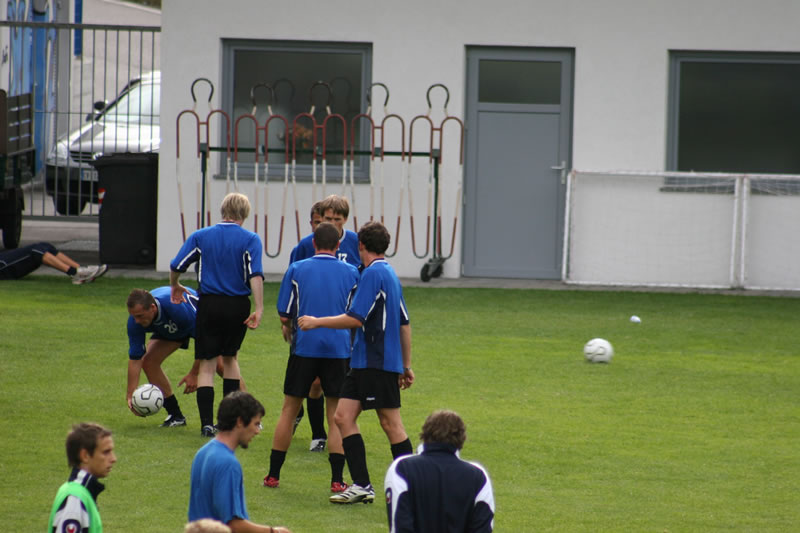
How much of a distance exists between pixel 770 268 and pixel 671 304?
92.9 inches

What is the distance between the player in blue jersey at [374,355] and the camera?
7.66m

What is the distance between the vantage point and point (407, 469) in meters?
5.29

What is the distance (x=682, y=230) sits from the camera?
1836 cm

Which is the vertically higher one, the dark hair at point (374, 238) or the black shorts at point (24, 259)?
the dark hair at point (374, 238)

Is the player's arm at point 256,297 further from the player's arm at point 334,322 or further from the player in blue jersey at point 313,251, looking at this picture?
the player's arm at point 334,322

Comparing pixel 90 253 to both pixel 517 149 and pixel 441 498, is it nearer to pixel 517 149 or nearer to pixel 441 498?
pixel 517 149

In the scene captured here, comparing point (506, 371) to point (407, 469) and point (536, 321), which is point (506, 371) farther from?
point (407, 469)

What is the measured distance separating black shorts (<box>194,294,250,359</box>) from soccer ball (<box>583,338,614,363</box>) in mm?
4438

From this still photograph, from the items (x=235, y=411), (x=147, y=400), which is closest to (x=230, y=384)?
(x=147, y=400)

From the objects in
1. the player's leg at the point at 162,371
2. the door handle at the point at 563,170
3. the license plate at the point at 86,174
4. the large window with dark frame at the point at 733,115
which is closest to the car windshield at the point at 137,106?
the license plate at the point at 86,174

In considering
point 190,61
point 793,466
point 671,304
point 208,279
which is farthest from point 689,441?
point 190,61

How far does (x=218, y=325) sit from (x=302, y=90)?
10121mm

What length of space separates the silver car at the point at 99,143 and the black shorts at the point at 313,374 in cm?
1337

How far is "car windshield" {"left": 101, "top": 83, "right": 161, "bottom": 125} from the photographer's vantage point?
849 inches
